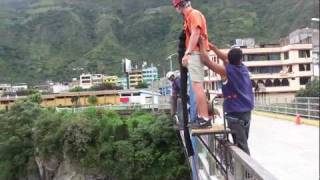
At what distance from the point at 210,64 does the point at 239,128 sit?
1.87ft

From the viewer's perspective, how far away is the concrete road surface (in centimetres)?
611

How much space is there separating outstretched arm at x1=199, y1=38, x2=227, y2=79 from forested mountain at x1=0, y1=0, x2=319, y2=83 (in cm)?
5055

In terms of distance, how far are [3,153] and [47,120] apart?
4892 mm

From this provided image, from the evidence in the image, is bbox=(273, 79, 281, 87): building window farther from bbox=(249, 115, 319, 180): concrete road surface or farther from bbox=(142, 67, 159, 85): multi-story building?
bbox=(142, 67, 159, 85): multi-story building

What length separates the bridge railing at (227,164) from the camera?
8.08 ft

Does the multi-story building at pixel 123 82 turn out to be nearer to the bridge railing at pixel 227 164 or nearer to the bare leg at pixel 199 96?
the bridge railing at pixel 227 164

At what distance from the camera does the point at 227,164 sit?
3695 mm

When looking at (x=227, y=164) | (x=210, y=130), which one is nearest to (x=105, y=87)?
(x=210, y=130)

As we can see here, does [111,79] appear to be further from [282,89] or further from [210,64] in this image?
[210,64]

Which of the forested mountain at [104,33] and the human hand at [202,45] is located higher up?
the forested mountain at [104,33]

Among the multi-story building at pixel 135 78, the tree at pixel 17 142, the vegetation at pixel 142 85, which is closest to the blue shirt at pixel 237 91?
the tree at pixel 17 142

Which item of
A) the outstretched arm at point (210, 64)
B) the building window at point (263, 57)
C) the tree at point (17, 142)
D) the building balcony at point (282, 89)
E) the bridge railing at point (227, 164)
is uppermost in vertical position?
the building window at point (263, 57)

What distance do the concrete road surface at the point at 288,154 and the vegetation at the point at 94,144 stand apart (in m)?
12.6

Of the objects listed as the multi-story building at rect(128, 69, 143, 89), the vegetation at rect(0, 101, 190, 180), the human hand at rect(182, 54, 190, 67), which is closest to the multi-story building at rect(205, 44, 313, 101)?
the vegetation at rect(0, 101, 190, 180)
